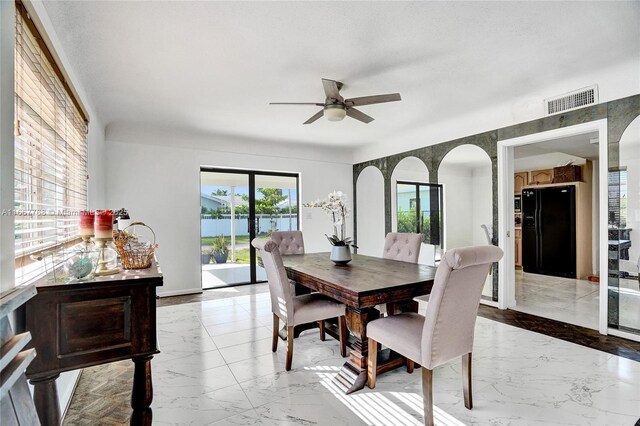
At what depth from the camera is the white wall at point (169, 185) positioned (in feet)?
14.6

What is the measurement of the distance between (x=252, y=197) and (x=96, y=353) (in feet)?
14.3

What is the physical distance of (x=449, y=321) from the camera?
5.74 feet

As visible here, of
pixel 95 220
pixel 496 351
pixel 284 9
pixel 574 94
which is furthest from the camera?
pixel 574 94

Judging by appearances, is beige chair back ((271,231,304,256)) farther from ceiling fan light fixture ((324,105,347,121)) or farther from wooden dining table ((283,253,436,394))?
ceiling fan light fixture ((324,105,347,121))

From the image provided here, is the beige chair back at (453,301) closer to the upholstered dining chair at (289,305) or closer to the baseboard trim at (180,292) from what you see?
the upholstered dining chair at (289,305)

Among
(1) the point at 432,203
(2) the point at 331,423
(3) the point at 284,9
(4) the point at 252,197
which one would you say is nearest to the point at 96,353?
(2) the point at 331,423

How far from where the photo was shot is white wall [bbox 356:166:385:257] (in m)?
5.93

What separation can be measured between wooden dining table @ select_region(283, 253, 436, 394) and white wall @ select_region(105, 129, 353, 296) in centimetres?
283

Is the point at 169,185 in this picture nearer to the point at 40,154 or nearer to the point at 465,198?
the point at 40,154

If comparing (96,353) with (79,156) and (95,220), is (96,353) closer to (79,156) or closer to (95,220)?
(95,220)

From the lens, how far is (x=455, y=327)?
5.87 feet

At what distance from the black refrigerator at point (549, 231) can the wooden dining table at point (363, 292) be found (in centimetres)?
469

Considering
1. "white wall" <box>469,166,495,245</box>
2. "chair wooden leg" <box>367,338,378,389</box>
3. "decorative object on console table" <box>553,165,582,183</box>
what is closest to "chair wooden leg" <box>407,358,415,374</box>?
"chair wooden leg" <box>367,338,378,389</box>

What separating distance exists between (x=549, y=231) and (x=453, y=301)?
5523 mm
